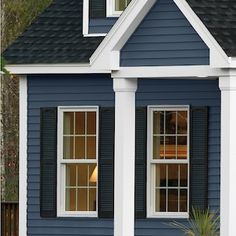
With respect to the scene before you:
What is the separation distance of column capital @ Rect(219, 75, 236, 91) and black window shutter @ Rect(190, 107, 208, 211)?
7.84ft

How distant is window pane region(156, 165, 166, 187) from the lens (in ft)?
88.7

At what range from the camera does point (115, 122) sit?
2539 centimetres

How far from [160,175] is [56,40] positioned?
2.98 m

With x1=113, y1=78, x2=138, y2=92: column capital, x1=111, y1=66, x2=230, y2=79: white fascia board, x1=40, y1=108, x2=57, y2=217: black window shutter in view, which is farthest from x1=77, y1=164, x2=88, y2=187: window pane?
x1=111, y1=66, x2=230, y2=79: white fascia board

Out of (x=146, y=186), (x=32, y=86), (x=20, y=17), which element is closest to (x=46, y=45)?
(x=32, y=86)

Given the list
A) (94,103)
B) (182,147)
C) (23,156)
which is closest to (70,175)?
(23,156)

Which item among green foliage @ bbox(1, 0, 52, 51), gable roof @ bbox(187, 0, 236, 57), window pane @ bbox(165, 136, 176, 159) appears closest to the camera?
gable roof @ bbox(187, 0, 236, 57)

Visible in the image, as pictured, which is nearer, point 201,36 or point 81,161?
point 201,36

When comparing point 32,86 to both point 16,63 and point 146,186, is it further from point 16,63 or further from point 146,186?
point 146,186

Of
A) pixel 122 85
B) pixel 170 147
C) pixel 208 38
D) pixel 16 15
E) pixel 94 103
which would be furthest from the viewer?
pixel 16 15

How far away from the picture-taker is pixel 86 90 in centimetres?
2744

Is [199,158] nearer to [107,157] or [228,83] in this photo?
[107,157]

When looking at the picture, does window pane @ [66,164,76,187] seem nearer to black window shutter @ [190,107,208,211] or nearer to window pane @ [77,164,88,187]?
window pane @ [77,164,88,187]

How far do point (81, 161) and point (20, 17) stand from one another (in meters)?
13.9
